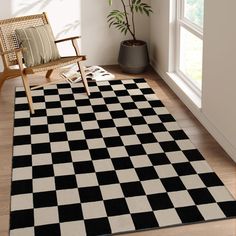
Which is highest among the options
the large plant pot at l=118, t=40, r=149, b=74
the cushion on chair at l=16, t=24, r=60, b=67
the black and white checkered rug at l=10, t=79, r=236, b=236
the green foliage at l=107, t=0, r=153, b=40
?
the green foliage at l=107, t=0, r=153, b=40

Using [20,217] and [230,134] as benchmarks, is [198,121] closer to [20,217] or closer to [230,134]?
[230,134]

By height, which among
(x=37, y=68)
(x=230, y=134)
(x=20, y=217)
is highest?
(x=37, y=68)

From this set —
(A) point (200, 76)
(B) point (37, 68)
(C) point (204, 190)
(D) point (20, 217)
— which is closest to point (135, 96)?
(A) point (200, 76)

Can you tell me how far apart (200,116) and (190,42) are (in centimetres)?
83

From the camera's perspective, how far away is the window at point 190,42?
14.4 ft

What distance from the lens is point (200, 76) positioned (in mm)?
4477

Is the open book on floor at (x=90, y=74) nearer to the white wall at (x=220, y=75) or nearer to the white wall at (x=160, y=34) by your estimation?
the white wall at (x=160, y=34)

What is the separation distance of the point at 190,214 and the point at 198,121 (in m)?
1.42

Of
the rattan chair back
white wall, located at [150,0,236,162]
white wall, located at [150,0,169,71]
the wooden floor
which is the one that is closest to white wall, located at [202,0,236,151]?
white wall, located at [150,0,236,162]

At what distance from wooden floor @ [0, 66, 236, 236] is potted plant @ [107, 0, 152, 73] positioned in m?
0.11

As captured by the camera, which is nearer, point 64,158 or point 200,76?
point 64,158

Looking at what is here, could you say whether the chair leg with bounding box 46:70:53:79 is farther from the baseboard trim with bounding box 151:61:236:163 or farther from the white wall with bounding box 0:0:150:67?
the baseboard trim with bounding box 151:61:236:163

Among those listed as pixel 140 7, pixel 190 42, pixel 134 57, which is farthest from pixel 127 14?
pixel 190 42

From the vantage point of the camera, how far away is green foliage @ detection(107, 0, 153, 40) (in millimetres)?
5402
